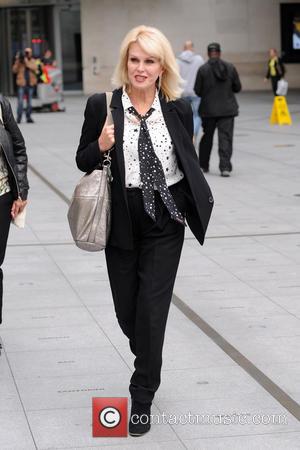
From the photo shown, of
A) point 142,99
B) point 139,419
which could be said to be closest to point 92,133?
point 142,99

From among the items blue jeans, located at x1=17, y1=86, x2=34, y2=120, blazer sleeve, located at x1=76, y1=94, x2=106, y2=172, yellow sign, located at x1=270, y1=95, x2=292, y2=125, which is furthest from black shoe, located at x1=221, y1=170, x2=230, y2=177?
blue jeans, located at x1=17, y1=86, x2=34, y2=120

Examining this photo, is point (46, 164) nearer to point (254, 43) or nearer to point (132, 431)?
point (132, 431)

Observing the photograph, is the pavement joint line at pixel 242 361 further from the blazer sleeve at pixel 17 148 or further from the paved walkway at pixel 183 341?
the blazer sleeve at pixel 17 148

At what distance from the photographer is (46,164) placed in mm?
17344

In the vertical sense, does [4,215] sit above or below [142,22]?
below

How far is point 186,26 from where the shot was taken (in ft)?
128

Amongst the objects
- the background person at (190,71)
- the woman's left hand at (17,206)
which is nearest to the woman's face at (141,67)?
the woman's left hand at (17,206)

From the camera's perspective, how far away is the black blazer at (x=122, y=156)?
5047 mm

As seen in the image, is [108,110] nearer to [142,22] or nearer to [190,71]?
[190,71]

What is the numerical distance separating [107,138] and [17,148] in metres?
1.46

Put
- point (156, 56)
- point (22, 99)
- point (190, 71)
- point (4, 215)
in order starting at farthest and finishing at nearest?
1. point (22, 99)
2. point (190, 71)
3. point (4, 215)
4. point (156, 56)

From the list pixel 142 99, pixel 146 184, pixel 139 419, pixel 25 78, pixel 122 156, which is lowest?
pixel 139 419

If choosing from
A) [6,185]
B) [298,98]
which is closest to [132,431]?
[6,185]

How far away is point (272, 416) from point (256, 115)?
22.5 meters
